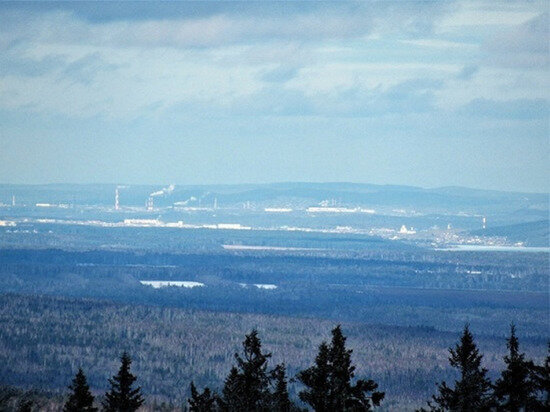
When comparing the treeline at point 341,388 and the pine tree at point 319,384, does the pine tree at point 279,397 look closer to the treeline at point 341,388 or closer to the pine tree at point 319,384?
the treeline at point 341,388

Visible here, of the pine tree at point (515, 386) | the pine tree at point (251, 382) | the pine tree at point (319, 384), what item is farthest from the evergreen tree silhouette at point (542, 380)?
the pine tree at point (251, 382)

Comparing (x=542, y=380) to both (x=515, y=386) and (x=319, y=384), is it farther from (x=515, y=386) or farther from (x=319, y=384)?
(x=319, y=384)

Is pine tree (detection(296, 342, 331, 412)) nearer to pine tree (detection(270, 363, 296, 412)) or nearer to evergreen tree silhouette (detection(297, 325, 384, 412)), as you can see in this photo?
evergreen tree silhouette (detection(297, 325, 384, 412))

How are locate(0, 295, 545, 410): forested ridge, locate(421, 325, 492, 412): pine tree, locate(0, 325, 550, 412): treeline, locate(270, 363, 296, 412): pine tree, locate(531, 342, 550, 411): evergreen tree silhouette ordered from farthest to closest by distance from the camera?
locate(0, 295, 545, 410): forested ridge, locate(270, 363, 296, 412): pine tree, locate(421, 325, 492, 412): pine tree, locate(0, 325, 550, 412): treeline, locate(531, 342, 550, 411): evergreen tree silhouette

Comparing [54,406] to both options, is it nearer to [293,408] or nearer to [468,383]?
[293,408]

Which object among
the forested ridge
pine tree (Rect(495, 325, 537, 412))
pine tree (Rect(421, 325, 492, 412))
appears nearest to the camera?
pine tree (Rect(421, 325, 492, 412))

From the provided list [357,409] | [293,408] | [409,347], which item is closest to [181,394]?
[409,347]

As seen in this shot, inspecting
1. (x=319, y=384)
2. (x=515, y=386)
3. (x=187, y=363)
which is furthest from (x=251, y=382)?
(x=187, y=363)

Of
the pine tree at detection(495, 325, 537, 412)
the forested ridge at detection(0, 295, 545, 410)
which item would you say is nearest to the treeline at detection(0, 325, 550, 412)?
the pine tree at detection(495, 325, 537, 412)
